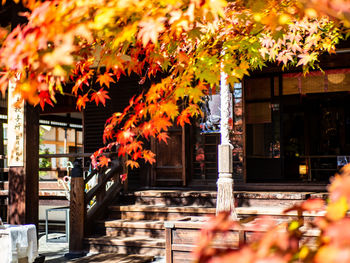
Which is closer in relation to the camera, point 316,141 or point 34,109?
point 34,109

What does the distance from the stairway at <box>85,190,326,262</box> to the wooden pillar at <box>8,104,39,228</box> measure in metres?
1.94

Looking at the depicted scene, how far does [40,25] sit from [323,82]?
1021cm

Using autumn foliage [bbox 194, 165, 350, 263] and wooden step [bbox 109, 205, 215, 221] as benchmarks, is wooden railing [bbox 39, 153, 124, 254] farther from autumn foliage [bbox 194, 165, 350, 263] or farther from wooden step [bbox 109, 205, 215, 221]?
autumn foliage [bbox 194, 165, 350, 263]

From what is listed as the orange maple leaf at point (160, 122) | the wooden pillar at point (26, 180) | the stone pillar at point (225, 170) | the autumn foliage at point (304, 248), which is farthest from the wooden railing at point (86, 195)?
the autumn foliage at point (304, 248)

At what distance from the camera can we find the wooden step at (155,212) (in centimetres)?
810

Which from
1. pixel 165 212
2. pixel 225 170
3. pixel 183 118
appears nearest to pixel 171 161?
pixel 165 212

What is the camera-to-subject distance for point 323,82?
1138 centimetres

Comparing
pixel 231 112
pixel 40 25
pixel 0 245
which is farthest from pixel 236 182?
pixel 40 25

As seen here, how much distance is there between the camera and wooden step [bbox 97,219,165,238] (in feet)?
25.6

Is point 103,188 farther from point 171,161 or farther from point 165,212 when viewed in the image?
point 171,161

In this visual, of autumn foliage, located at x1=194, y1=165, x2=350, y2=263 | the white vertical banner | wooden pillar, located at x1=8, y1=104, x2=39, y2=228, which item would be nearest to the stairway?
wooden pillar, located at x1=8, y1=104, x2=39, y2=228

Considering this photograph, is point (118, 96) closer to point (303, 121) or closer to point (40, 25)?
point (303, 121)

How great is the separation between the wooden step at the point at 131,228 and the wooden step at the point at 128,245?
0.38ft

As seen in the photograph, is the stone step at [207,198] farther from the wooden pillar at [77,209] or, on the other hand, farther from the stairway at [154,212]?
the wooden pillar at [77,209]
